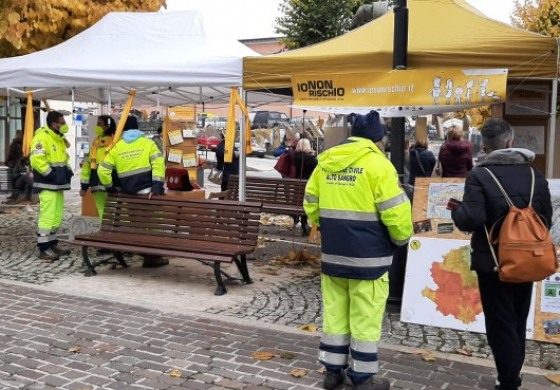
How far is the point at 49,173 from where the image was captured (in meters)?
8.17

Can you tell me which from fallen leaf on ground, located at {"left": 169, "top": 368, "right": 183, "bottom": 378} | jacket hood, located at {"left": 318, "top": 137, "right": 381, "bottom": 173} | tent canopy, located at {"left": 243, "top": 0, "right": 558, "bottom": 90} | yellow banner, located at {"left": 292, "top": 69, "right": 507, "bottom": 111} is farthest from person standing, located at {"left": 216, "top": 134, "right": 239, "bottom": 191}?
jacket hood, located at {"left": 318, "top": 137, "right": 381, "bottom": 173}

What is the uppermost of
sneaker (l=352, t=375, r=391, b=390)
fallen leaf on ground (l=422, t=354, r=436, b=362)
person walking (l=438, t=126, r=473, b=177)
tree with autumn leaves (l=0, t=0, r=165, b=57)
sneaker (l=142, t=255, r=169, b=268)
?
tree with autumn leaves (l=0, t=0, r=165, b=57)

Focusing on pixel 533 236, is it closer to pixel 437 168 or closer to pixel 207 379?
pixel 207 379

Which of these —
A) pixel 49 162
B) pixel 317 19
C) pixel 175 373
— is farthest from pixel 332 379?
pixel 317 19

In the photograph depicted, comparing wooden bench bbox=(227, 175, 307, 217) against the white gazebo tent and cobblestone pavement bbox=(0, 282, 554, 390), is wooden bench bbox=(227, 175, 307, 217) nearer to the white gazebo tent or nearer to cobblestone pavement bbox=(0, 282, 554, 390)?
the white gazebo tent

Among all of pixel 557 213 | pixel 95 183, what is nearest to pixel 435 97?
pixel 557 213

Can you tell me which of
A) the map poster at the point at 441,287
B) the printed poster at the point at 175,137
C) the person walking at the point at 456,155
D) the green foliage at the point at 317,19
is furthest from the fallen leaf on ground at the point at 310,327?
the green foliage at the point at 317,19

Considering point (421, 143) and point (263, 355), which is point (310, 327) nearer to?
point (263, 355)

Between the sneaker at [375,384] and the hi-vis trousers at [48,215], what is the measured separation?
215 inches

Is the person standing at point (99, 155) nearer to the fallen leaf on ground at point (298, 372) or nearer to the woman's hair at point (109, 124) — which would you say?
the woman's hair at point (109, 124)

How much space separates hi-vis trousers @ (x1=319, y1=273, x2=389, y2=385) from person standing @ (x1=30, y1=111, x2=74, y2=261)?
202 inches

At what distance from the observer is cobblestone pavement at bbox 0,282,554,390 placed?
14.3ft

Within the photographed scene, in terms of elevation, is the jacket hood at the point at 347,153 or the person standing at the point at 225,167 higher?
the jacket hood at the point at 347,153

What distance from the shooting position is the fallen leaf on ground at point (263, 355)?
4.81 meters
